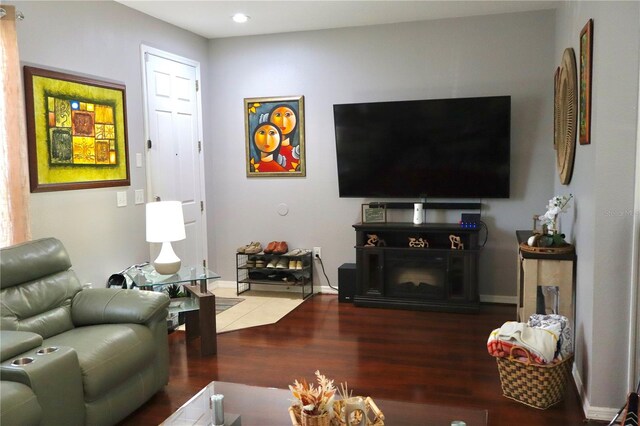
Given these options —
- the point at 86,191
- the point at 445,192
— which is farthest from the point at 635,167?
the point at 86,191

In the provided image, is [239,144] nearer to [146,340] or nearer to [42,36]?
[42,36]

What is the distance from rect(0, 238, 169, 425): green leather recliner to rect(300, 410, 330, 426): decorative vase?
1.13 meters

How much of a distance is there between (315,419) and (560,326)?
1743mm

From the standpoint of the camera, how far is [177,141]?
5.11 metres

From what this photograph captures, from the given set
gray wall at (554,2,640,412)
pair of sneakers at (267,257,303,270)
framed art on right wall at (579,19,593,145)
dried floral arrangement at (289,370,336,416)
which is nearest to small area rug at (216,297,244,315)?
pair of sneakers at (267,257,303,270)

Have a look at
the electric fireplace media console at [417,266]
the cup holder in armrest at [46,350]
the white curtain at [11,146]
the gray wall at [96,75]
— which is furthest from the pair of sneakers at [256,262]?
the cup holder in armrest at [46,350]

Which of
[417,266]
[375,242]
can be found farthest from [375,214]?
[417,266]

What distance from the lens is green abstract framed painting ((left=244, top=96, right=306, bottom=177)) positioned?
544 cm

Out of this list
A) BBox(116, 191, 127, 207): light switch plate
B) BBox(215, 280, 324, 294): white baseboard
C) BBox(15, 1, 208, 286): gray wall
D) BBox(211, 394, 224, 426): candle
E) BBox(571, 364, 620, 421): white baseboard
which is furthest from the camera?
BBox(215, 280, 324, 294): white baseboard

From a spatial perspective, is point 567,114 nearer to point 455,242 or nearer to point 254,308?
point 455,242

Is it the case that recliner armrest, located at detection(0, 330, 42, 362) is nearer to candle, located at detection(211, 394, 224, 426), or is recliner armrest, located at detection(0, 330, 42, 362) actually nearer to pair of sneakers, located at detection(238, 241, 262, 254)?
candle, located at detection(211, 394, 224, 426)

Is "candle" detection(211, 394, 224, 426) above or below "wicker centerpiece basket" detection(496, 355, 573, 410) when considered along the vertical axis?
above

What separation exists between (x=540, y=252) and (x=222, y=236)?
3531 mm

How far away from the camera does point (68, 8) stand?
3.77 metres
